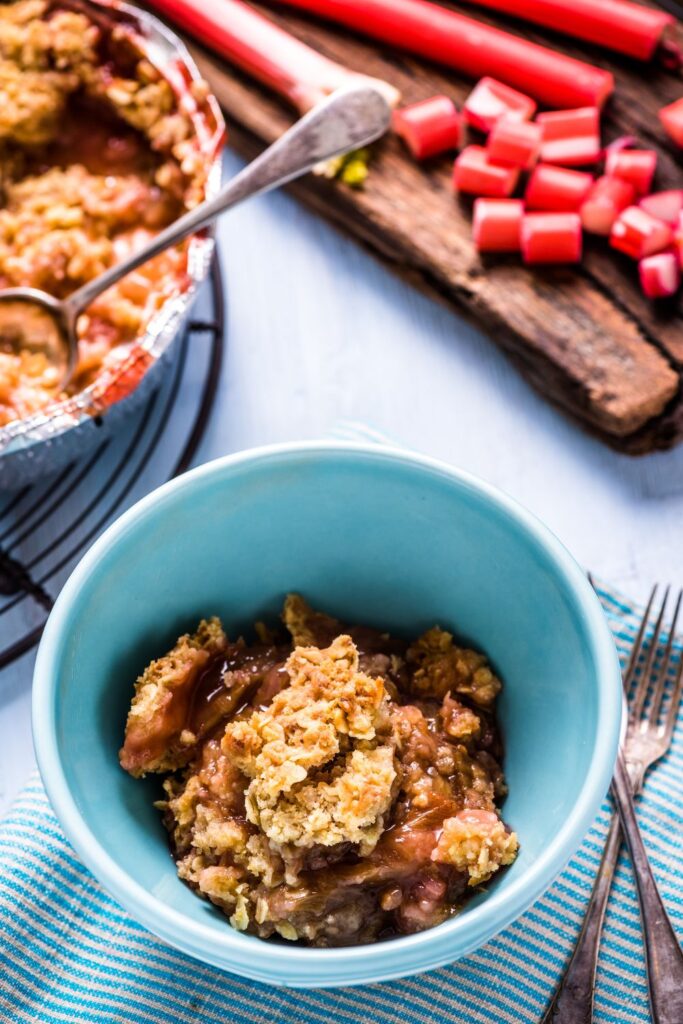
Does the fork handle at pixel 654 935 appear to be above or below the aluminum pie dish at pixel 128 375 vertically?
below

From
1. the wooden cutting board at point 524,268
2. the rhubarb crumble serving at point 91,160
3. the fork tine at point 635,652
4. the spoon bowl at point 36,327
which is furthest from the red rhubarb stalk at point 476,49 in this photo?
the fork tine at point 635,652

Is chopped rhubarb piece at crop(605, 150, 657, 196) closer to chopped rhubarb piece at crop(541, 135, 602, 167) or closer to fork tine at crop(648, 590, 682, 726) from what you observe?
chopped rhubarb piece at crop(541, 135, 602, 167)

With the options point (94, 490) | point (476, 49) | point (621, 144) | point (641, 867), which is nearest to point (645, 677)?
point (641, 867)

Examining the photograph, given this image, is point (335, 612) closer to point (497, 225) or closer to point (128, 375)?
point (128, 375)

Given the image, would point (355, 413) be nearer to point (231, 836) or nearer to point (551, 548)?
point (551, 548)

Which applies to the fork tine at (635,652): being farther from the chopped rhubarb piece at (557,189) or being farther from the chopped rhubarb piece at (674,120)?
the chopped rhubarb piece at (674,120)
